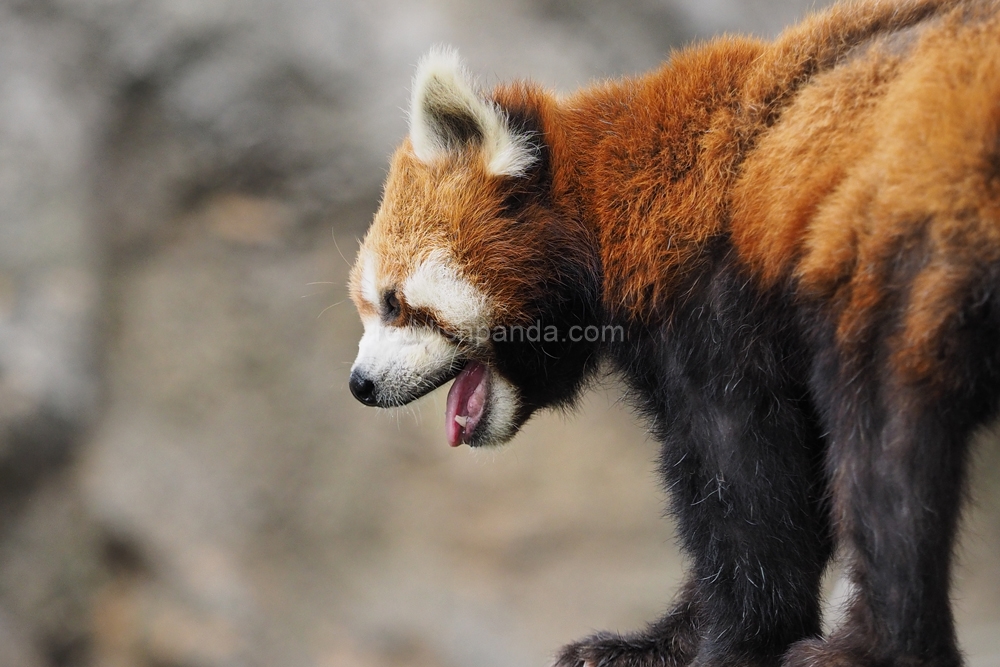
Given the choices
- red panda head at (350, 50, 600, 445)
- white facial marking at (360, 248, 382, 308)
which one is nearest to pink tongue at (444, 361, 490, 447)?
red panda head at (350, 50, 600, 445)

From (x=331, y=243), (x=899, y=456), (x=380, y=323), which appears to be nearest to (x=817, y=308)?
(x=899, y=456)

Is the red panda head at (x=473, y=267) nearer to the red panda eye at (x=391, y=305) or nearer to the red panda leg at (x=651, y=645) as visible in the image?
the red panda eye at (x=391, y=305)

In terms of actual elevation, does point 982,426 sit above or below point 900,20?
below

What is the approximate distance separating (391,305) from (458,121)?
60 cm

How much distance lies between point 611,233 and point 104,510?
168 inches

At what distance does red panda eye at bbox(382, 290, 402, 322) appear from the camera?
8.80 feet

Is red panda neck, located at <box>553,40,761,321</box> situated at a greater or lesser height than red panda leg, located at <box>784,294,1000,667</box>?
greater

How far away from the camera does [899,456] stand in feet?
5.88

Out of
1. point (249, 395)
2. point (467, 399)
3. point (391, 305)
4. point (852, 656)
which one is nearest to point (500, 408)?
point (467, 399)

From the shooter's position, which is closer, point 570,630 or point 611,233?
point 611,233

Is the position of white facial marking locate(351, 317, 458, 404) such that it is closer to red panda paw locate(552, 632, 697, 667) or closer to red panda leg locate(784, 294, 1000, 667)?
red panda paw locate(552, 632, 697, 667)

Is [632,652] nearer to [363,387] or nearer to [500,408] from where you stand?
[500,408]

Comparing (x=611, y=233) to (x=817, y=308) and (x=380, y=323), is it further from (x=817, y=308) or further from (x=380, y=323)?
(x=380, y=323)

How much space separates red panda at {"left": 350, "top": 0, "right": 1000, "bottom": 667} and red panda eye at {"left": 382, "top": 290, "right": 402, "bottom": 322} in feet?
0.04
